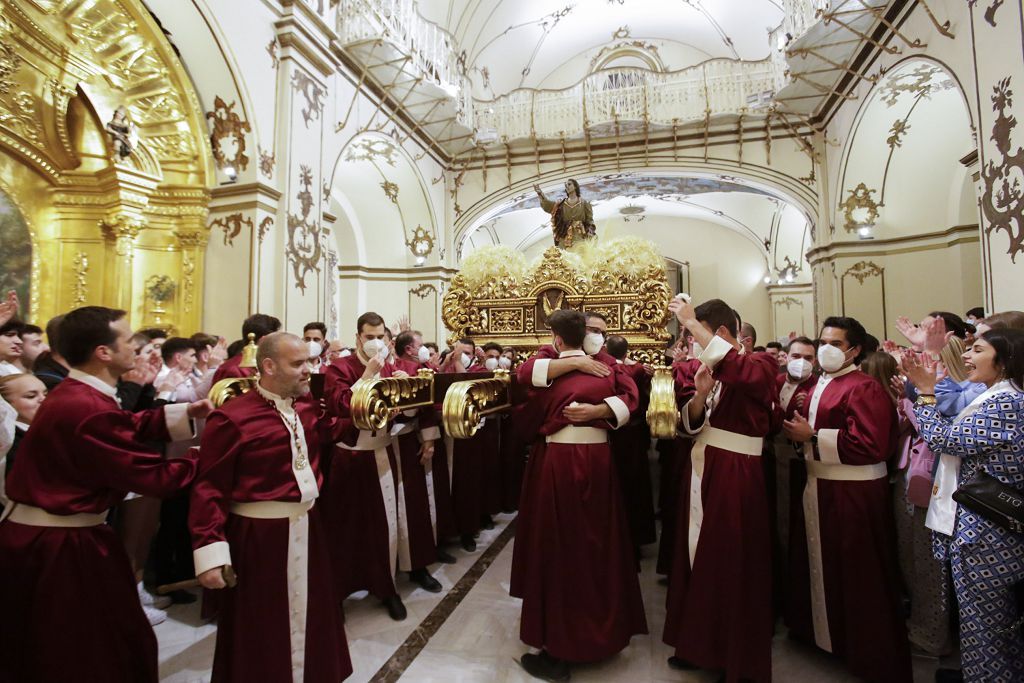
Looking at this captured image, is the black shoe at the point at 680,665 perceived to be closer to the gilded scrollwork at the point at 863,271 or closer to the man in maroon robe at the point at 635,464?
the man in maroon robe at the point at 635,464

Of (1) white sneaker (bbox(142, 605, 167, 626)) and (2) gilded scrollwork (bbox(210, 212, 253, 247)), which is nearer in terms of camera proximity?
(1) white sneaker (bbox(142, 605, 167, 626))

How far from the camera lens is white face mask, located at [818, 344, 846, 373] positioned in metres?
2.67

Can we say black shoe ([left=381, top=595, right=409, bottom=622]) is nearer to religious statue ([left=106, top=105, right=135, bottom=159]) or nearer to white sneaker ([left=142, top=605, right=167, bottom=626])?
white sneaker ([left=142, top=605, right=167, bottom=626])

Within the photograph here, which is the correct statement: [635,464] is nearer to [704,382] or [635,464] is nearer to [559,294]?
[559,294]

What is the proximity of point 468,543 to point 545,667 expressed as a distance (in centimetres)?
188

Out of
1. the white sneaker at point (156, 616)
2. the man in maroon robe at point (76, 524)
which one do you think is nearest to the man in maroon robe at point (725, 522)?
the man in maroon robe at point (76, 524)

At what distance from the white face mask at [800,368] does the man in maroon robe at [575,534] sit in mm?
990

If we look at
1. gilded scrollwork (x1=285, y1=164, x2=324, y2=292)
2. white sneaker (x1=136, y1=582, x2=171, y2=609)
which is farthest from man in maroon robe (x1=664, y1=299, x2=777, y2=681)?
gilded scrollwork (x1=285, y1=164, x2=324, y2=292)

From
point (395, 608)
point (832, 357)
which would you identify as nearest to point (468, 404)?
point (395, 608)

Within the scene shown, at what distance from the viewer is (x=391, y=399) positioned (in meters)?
2.53

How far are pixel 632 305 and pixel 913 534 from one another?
3070mm

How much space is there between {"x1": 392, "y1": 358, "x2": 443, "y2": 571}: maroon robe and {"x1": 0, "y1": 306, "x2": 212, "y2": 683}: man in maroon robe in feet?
5.31

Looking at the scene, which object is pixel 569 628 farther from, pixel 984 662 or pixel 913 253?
pixel 913 253

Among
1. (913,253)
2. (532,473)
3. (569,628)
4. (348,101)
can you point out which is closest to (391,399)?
(532,473)
